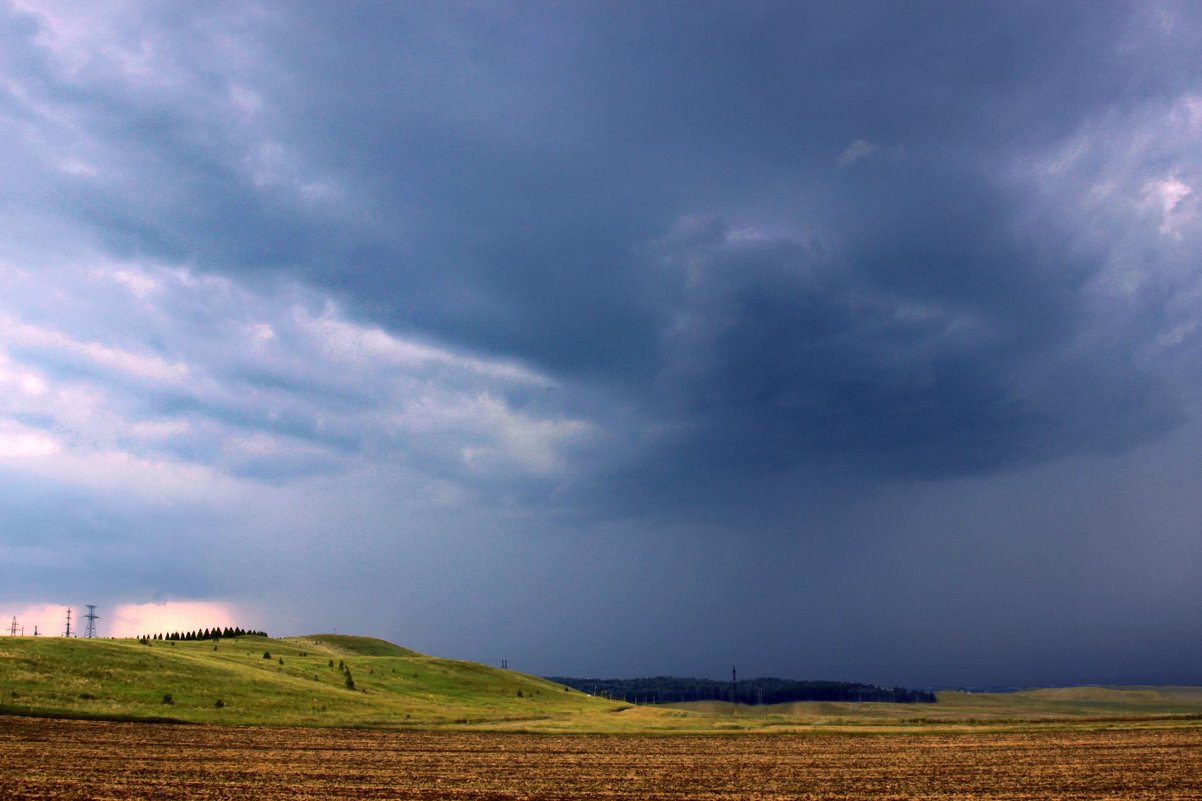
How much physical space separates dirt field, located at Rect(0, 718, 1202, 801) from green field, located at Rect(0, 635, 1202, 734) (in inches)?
355

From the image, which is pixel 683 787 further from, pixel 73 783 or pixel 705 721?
pixel 705 721

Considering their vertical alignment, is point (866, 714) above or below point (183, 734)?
below

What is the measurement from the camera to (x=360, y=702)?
77812 mm

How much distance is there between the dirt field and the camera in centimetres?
3039

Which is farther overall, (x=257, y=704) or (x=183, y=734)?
(x=257, y=704)

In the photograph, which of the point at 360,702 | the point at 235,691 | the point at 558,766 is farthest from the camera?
the point at 360,702

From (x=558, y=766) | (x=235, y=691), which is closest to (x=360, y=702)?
(x=235, y=691)

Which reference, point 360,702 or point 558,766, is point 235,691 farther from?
point 558,766

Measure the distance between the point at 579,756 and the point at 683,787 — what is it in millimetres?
13819

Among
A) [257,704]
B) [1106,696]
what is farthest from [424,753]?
[1106,696]

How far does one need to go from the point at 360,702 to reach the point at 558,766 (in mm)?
45593

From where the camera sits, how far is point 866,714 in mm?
91000

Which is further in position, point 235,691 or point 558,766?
point 235,691

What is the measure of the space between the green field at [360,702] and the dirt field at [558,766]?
9030 millimetres
